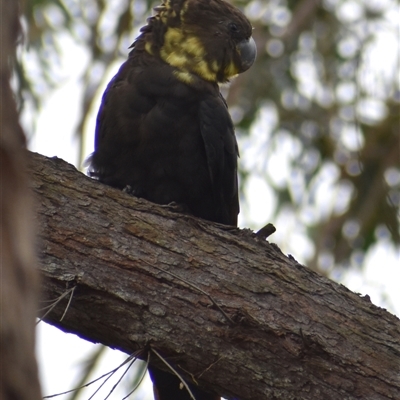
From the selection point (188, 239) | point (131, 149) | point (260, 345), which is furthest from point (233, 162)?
point (260, 345)

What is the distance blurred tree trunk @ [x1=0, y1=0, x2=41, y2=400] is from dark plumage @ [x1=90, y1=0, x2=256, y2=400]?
2293mm

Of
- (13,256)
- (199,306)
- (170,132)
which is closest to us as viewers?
(13,256)

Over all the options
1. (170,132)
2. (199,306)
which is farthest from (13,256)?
(170,132)

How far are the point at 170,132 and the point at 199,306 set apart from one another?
1.09 meters

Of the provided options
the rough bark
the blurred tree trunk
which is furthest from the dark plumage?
the blurred tree trunk

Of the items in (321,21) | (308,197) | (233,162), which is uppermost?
(321,21)

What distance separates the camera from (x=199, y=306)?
104 inches

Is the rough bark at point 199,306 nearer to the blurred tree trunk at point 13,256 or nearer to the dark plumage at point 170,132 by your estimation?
the dark plumage at point 170,132

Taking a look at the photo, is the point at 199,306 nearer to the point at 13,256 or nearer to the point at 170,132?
the point at 170,132

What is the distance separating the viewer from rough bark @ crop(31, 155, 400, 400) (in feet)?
8.43

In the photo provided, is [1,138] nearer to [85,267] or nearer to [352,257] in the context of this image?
[85,267]

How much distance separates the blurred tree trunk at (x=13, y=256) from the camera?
0.99 meters

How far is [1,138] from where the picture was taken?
1.02m

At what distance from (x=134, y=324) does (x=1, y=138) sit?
1.64m
